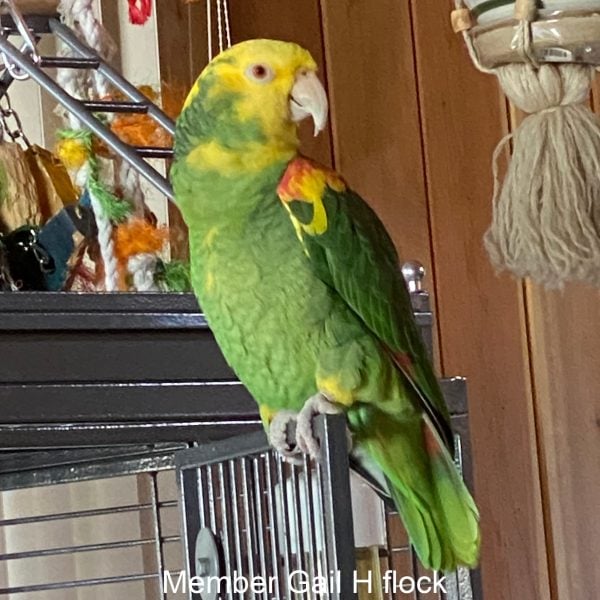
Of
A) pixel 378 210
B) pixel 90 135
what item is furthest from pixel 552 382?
pixel 90 135

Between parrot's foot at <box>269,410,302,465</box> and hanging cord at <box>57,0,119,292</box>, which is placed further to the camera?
hanging cord at <box>57,0,119,292</box>

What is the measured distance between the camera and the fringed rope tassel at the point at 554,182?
110 centimetres

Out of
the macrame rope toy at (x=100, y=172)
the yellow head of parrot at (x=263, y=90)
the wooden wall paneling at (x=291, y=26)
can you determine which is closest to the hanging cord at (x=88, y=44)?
the macrame rope toy at (x=100, y=172)

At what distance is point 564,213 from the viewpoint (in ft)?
3.60

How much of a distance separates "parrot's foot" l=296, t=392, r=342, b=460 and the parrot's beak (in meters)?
0.18

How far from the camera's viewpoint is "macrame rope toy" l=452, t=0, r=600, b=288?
3.54ft

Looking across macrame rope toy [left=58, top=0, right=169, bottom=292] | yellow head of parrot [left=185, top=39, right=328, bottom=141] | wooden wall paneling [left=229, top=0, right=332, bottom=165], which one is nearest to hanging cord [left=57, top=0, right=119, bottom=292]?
macrame rope toy [left=58, top=0, right=169, bottom=292]

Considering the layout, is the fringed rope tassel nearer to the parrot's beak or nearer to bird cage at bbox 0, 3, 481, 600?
bird cage at bbox 0, 3, 481, 600

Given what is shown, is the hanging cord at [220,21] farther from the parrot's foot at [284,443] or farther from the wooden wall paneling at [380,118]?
the parrot's foot at [284,443]

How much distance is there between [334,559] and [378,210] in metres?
0.88

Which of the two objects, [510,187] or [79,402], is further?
[510,187]

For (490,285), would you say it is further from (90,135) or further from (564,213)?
(90,135)

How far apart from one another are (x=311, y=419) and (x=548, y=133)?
42 cm

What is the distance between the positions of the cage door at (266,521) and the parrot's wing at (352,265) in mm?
115
